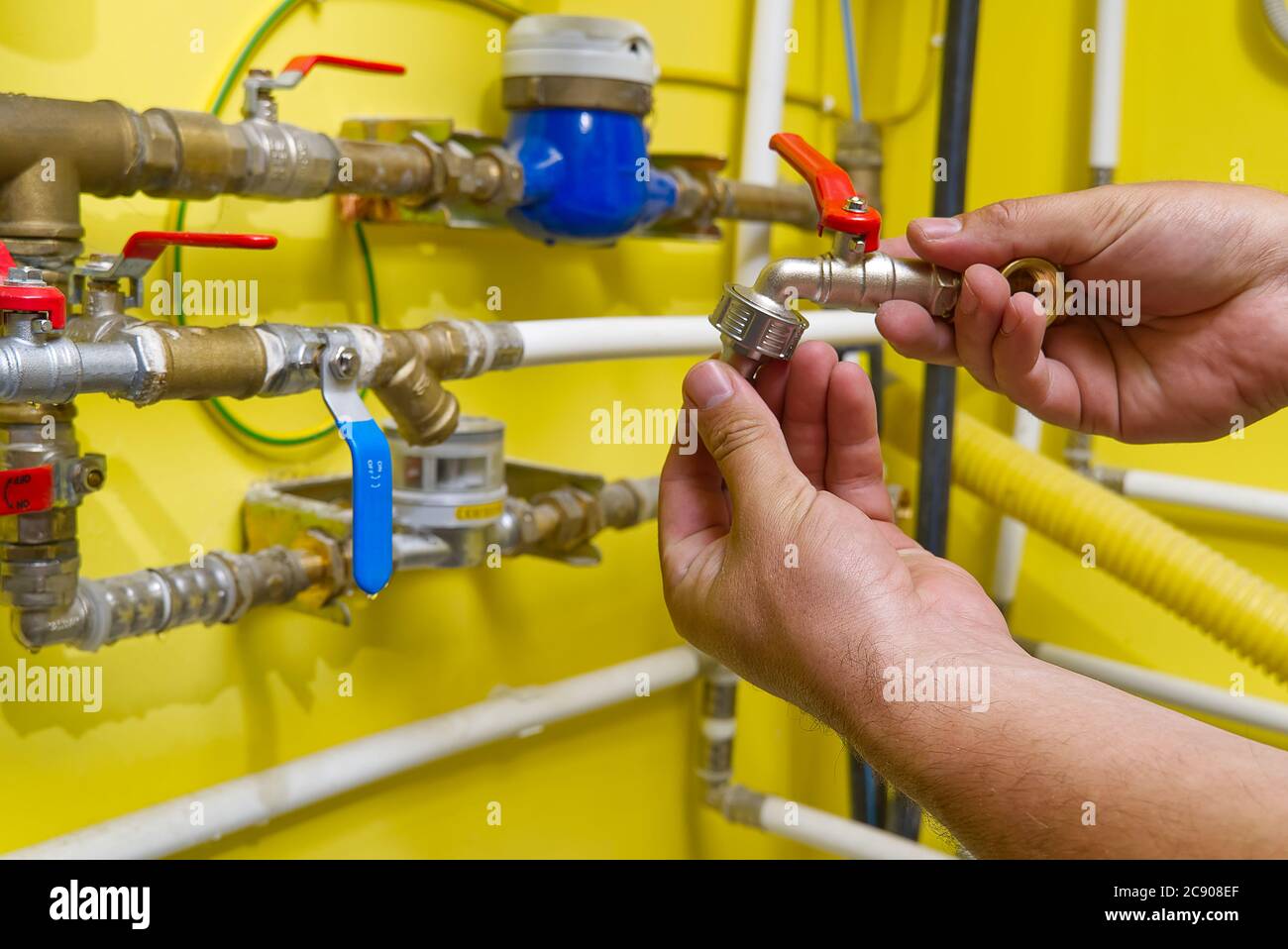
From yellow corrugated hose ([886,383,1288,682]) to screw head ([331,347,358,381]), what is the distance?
0.62m

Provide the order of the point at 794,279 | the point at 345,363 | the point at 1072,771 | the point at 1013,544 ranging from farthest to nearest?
the point at 1013,544
the point at 345,363
the point at 794,279
the point at 1072,771

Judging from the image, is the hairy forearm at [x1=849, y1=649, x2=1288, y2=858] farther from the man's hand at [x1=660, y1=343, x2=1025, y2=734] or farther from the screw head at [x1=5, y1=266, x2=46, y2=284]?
the screw head at [x1=5, y1=266, x2=46, y2=284]

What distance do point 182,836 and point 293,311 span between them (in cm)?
33

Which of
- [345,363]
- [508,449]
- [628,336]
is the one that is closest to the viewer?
[345,363]


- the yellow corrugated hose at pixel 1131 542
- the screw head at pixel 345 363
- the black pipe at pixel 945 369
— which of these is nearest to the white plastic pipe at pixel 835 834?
the black pipe at pixel 945 369

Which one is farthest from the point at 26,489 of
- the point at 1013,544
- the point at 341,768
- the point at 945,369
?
the point at 1013,544

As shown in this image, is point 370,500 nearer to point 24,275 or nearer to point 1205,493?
point 24,275

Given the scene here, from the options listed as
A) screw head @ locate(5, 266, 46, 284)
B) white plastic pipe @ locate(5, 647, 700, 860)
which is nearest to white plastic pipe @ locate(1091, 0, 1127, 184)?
white plastic pipe @ locate(5, 647, 700, 860)

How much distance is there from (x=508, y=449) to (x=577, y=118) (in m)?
0.27

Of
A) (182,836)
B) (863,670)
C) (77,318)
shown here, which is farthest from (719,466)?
(182,836)

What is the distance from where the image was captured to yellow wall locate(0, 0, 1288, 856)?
783 millimetres

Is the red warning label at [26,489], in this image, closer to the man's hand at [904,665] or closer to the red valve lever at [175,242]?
the red valve lever at [175,242]

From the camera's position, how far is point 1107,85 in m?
1.12

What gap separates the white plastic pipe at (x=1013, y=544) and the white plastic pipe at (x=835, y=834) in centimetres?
26
